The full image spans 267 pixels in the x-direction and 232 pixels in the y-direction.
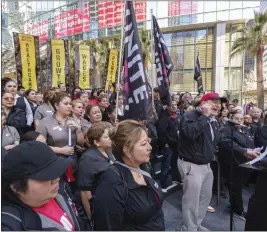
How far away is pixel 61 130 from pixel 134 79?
46.8 inches

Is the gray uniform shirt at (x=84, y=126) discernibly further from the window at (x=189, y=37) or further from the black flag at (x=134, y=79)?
the window at (x=189, y=37)

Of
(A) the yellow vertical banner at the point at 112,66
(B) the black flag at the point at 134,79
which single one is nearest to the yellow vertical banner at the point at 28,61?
(A) the yellow vertical banner at the point at 112,66

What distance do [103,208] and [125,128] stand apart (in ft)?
2.00

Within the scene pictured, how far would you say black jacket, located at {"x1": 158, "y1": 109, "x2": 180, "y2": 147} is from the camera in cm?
565

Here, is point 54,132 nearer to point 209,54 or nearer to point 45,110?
point 45,110

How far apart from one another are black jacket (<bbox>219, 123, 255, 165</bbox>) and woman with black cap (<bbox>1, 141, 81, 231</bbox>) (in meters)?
3.41

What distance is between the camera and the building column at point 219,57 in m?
24.8

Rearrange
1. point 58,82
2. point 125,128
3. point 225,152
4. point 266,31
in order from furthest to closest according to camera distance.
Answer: point 266,31
point 58,82
point 225,152
point 125,128

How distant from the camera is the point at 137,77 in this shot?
3121mm

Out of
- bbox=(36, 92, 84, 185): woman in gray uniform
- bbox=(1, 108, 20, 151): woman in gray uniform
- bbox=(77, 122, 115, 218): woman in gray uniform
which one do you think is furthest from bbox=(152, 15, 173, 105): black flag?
bbox=(1, 108, 20, 151): woman in gray uniform

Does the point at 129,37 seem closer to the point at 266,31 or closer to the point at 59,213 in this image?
the point at 59,213

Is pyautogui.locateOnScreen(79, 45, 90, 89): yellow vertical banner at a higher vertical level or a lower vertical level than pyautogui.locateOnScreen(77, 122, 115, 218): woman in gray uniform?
higher

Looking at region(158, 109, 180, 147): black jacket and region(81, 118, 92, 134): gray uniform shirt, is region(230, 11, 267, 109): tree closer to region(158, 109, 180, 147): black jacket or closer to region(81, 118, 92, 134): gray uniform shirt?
region(158, 109, 180, 147): black jacket

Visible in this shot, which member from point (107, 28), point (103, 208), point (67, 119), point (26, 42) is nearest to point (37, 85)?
point (26, 42)
